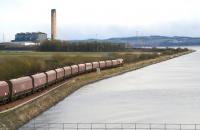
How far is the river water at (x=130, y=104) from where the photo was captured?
138 ft

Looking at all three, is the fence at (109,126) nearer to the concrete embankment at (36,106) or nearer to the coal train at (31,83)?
the concrete embankment at (36,106)

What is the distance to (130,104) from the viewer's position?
169 feet

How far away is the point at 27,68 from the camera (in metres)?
77.9

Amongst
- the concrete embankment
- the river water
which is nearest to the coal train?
the concrete embankment

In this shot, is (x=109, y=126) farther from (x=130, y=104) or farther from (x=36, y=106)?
(x=130, y=104)

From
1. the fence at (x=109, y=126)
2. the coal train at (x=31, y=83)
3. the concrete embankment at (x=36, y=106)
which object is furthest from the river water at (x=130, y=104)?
the coal train at (x=31, y=83)

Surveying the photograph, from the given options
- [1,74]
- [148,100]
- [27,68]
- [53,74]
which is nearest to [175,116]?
[148,100]

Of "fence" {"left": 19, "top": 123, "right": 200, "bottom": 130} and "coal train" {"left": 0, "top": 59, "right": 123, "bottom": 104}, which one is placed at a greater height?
"coal train" {"left": 0, "top": 59, "right": 123, "bottom": 104}

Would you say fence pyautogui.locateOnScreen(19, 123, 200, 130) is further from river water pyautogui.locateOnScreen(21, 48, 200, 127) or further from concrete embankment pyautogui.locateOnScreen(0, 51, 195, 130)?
river water pyautogui.locateOnScreen(21, 48, 200, 127)

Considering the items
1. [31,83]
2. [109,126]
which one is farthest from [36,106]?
[109,126]

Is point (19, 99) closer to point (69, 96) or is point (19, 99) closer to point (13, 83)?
point (13, 83)

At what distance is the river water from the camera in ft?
138

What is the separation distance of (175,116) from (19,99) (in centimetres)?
1510

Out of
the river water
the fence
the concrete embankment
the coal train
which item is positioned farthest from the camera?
the river water
